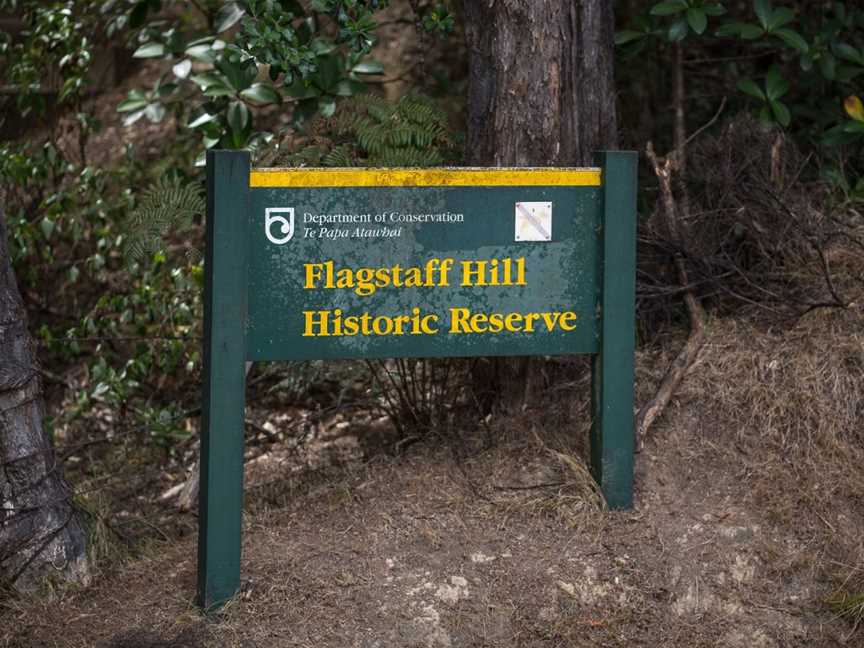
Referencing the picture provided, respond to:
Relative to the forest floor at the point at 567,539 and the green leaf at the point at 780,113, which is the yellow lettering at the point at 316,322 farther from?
the green leaf at the point at 780,113

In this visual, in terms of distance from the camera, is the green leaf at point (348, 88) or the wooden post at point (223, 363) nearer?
the wooden post at point (223, 363)

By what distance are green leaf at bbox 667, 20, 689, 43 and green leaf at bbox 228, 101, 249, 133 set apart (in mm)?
2065

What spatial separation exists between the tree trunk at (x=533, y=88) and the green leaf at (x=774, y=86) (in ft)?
4.43

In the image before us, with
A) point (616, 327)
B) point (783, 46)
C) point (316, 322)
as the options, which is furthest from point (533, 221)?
point (783, 46)

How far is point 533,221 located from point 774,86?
2528mm

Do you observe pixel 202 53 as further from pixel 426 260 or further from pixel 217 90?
pixel 426 260

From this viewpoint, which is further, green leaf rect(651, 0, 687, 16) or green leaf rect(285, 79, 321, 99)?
green leaf rect(651, 0, 687, 16)

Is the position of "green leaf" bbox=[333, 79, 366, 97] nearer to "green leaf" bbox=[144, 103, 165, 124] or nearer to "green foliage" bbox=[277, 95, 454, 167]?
"green foliage" bbox=[277, 95, 454, 167]

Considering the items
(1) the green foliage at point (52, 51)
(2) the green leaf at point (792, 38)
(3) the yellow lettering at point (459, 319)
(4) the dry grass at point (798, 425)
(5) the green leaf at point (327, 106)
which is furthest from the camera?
(1) the green foliage at point (52, 51)

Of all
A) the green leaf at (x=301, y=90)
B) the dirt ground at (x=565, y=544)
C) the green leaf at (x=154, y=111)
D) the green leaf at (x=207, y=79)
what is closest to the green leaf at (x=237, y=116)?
the green leaf at (x=207, y=79)

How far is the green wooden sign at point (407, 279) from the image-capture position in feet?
14.8

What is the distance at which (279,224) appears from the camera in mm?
4543

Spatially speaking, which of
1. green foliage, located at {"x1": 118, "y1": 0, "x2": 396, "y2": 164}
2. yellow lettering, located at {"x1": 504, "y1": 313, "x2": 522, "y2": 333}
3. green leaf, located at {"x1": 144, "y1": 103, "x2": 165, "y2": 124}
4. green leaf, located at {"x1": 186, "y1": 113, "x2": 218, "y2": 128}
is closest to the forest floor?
yellow lettering, located at {"x1": 504, "y1": 313, "x2": 522, "y2": 333}

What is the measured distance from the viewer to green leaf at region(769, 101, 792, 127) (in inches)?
260
